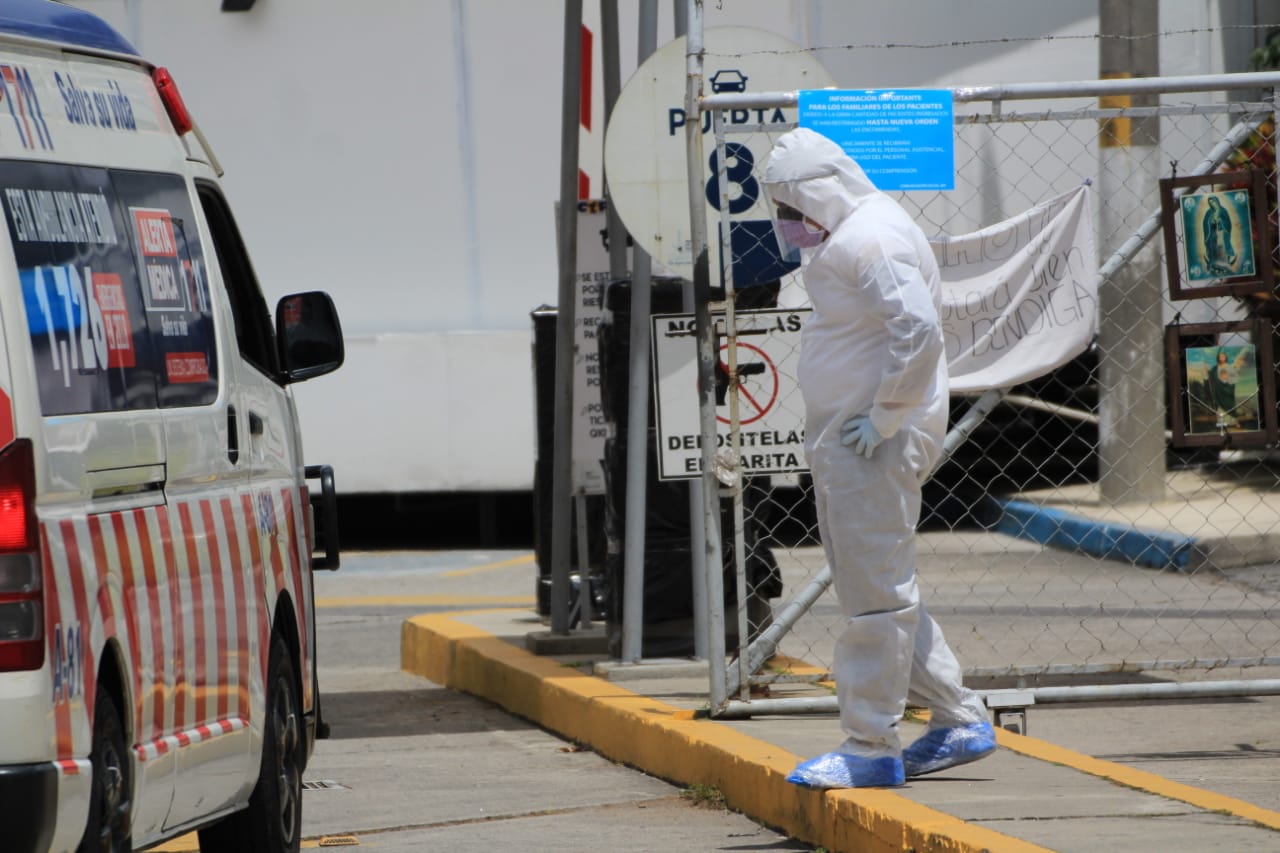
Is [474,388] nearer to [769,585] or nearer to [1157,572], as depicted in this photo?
[1157,572]

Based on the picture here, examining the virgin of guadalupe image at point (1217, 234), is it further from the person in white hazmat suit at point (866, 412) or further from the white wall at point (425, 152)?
the white wall at point (425, 152)

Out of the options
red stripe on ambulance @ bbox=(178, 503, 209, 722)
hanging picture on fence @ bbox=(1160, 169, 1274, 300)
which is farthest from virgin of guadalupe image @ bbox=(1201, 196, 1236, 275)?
red stripe on ambulance @ bbox=(178, 503, 209, 722)

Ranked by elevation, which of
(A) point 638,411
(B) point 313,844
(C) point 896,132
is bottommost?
(B) point 313,844

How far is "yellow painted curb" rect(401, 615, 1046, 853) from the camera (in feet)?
17.9

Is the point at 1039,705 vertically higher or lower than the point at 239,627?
lower

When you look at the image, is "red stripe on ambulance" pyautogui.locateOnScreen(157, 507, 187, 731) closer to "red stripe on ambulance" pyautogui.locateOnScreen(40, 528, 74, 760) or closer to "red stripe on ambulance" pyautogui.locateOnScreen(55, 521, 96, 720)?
"red stripe on ambulance" pyautogui.locateOnScreen(55, 521, 96, 720)

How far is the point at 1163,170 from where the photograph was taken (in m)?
15.5

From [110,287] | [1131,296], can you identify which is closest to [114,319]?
[110,287]

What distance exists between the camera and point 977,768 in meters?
6.36

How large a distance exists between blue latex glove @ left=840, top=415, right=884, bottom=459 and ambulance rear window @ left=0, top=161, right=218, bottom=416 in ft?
5.86

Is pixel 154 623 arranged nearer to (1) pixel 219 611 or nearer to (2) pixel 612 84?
(1) pixel 219 611

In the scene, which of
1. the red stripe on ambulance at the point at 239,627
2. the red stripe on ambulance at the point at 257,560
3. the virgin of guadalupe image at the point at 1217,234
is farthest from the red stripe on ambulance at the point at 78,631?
the virgin of guadalupe image at the point at 1217,234

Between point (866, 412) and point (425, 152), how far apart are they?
1151cm

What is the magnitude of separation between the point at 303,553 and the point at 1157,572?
7770 mm
